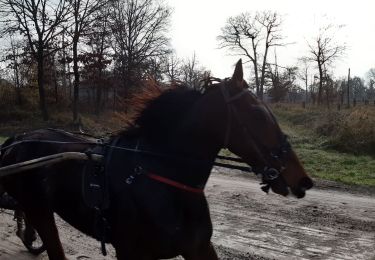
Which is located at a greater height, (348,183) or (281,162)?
(281,162)

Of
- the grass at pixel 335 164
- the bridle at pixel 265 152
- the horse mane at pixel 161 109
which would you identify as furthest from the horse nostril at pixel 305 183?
the grass at pixel 335 164

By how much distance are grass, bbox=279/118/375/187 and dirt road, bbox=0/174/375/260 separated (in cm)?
226

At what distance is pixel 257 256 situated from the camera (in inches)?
218

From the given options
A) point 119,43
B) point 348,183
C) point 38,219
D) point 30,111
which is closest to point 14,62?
point 30,111

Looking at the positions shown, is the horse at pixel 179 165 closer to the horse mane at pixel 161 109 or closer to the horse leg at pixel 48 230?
the horse mane at pixel 161 109

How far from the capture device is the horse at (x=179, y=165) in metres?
3.13

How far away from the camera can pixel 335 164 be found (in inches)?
543

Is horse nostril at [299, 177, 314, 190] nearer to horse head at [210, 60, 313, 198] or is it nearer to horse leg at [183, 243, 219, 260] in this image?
horse head at [210, 60, 313, 198]

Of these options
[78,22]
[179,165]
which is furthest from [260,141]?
[78,22]

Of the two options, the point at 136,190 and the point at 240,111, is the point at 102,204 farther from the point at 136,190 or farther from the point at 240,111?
the point at 240,111

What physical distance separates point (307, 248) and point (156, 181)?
3313 millimetres

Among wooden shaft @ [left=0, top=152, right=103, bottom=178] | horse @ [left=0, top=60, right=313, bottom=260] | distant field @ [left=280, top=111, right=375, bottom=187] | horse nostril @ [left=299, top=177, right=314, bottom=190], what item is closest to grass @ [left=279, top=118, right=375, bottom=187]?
distant field @ [left=280, top=111, right=375, bottom=187]

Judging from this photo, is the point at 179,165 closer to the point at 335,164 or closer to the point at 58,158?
the point at 58,158

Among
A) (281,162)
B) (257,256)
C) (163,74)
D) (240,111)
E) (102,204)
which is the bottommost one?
(257,256)
